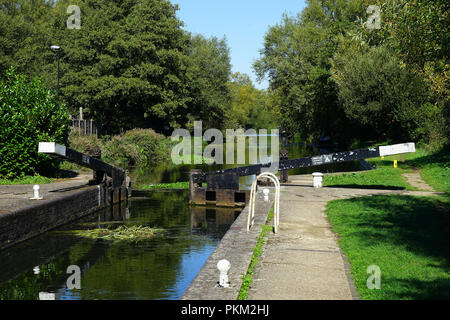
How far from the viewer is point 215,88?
2707 inches

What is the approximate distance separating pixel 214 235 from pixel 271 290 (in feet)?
26.5

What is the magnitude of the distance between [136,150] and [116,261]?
99.6ft

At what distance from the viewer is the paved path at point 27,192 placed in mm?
15391

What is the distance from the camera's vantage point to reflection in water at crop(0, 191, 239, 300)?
10.7 meters

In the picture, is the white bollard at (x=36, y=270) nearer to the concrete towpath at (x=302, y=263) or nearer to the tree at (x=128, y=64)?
the concrete towpath at (x=302, y=263)

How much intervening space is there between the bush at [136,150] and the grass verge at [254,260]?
2750 cm

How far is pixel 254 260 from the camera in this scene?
1007 cm

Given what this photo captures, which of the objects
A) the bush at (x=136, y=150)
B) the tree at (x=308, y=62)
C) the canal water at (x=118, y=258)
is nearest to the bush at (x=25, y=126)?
the canal water at (x=118, y=258)

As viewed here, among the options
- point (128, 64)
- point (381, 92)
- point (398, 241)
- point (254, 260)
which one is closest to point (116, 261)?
point (254, 260)

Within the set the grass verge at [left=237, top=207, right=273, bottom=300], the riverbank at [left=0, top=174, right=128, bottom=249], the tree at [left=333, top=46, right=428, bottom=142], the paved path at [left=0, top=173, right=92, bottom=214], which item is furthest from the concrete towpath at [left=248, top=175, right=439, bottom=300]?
the tree at [left=333, top=46, right=428, bottom=142]

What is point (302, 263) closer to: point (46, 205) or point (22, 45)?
point (46, 205)

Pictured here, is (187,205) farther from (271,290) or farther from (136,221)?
(271,290)
